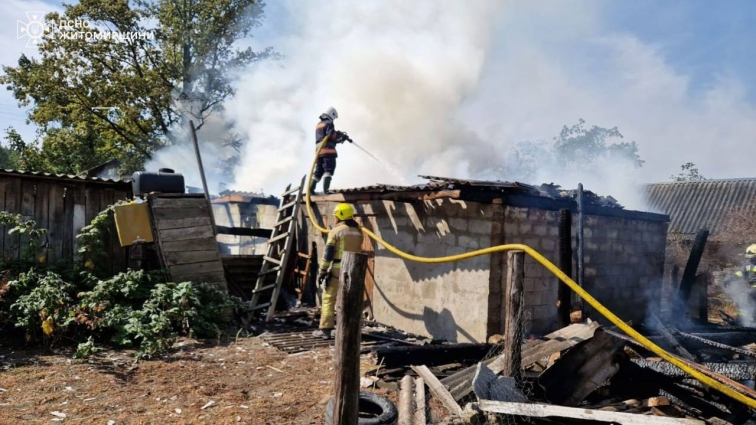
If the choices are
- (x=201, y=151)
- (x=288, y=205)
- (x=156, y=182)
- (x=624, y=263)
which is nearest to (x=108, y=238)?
(x=156, y=182)

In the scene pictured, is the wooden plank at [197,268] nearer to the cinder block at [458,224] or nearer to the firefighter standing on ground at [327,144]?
the firefighter standing on ground at [327,144]

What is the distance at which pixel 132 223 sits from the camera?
27.1 ft

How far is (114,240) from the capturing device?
28.2 ft

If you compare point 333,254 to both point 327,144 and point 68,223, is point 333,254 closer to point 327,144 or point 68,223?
point 327,144

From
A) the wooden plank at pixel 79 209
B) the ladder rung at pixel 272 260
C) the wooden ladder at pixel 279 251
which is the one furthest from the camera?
the ladder rung at pixel 272 260

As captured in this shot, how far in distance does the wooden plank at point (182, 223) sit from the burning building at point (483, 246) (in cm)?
244

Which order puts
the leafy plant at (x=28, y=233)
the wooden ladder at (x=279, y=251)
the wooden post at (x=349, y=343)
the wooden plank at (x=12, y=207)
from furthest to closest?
the wooden ladder at (x=279, y=251), the wooden plank at (x=12, y=207), the leafy plant at (x=28, y=233), the wooden post at (x=349, y=343)

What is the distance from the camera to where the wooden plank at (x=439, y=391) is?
459 centimetres

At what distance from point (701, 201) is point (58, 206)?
82.3 feet

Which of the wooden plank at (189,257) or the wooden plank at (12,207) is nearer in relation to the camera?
the wooden plank at (12,207)

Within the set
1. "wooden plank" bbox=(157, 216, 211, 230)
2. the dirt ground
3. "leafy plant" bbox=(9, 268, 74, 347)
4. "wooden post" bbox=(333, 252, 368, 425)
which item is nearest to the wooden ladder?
"wooden plank" bbox=(157, 216, 211, 230)

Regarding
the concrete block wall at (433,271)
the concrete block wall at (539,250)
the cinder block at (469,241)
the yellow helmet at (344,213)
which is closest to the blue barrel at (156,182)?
the yellow helmet at (344,213)

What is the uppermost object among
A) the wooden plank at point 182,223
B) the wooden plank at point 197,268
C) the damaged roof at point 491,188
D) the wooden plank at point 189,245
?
the damaged roof at point 491,188

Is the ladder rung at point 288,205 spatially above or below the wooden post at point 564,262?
above
